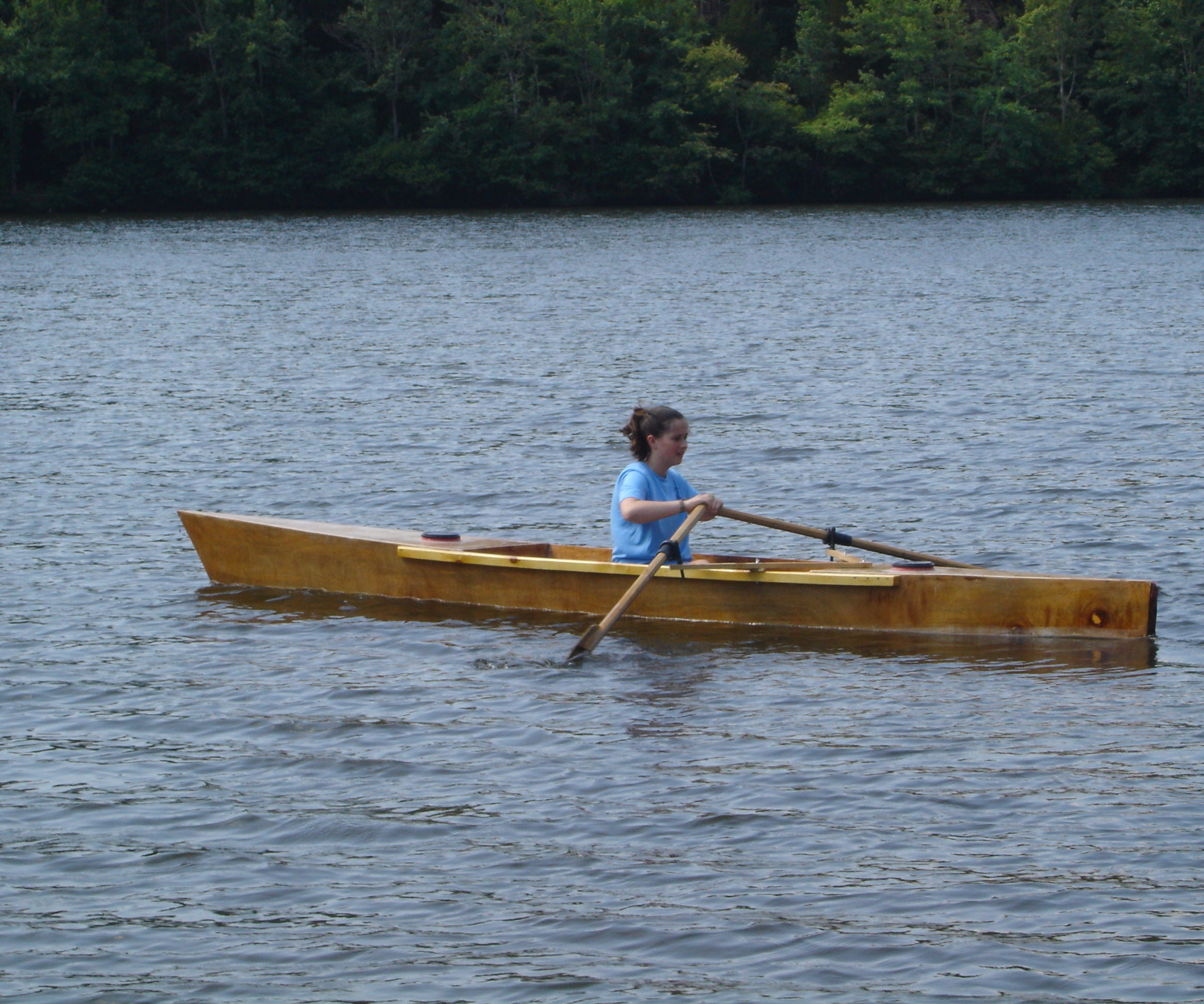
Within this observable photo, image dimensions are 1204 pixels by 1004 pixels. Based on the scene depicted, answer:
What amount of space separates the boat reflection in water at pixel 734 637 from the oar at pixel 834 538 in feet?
2.01

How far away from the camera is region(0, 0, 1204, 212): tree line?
69.1 metres

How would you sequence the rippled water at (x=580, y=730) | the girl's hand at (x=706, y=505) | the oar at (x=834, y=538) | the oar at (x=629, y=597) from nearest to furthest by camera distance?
the rippled water at (x=580, y=730) < the oar at (x=629, y=597) < the girl's hand at (x=706, y=505) < the oar at (x=834, y=538)

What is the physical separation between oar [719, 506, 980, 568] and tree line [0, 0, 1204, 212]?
199 ft

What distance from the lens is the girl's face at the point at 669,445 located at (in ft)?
34.7

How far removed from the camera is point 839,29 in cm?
7769

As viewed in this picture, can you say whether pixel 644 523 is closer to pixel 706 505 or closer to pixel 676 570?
pixel 676 570

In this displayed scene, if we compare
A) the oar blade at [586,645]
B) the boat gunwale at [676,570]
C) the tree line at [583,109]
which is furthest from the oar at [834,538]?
the tree line at [583,109]

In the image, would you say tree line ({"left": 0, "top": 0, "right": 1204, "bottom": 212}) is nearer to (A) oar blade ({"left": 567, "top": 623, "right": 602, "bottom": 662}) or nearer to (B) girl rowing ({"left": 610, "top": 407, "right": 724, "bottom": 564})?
(B) girl rowing ({"left": 610, "top": 407, "right": 724, "bottom": 564})

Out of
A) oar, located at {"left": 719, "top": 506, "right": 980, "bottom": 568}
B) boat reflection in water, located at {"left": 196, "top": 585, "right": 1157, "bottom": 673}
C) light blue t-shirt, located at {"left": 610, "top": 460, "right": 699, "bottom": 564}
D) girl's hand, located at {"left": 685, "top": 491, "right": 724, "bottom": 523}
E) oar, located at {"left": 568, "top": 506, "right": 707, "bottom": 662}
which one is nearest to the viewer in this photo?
boat reflection in water, located at {"left": 196, "top": 585, "right": 1157, "bottom": 673}

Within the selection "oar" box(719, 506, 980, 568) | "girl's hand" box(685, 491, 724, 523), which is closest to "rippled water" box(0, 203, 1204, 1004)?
"oar" box(719, 506, 980, 568)

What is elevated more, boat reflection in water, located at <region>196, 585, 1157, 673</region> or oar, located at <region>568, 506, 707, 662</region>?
oar, located at <region>568, 506, 707, 662</region>

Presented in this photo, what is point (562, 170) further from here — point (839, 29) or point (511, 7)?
point (839, 29)

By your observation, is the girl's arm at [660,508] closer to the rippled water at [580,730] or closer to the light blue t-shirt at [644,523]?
the light blue t-shirt at [644,523]

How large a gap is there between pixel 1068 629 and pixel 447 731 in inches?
158
